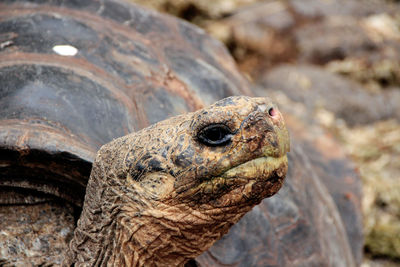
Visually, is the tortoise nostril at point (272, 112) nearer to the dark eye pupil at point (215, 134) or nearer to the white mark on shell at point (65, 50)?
the dark eye pupil at point (215, 134)

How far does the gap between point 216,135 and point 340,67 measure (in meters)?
5.04

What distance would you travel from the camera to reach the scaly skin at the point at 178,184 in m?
1.65

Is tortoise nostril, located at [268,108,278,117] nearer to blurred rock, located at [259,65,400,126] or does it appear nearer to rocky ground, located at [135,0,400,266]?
rocky ground, located at [135,0,400,266]

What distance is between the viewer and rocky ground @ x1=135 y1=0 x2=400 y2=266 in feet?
14.5

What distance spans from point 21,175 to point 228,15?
5.48 metres

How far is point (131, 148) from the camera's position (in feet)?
5.97

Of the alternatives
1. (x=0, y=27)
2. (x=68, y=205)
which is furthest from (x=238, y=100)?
(x=0, y=27)

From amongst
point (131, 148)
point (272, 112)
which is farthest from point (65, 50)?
point (272, 112)

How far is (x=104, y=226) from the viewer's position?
74.3 inches

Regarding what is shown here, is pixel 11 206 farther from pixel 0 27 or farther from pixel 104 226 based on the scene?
pixel 0 27

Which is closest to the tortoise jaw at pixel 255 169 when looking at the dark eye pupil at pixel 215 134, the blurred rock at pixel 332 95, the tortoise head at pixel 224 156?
Answer: the tortoise head at pixel 224 156

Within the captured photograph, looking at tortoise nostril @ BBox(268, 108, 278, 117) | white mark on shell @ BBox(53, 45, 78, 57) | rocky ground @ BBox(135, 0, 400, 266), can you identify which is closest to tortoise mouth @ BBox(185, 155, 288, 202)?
tortoise nostril @ BBox(268, 108, 278, 117)

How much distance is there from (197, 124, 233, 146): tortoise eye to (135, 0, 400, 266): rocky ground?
2875mm

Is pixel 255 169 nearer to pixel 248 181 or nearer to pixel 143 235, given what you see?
pixel 248 181
